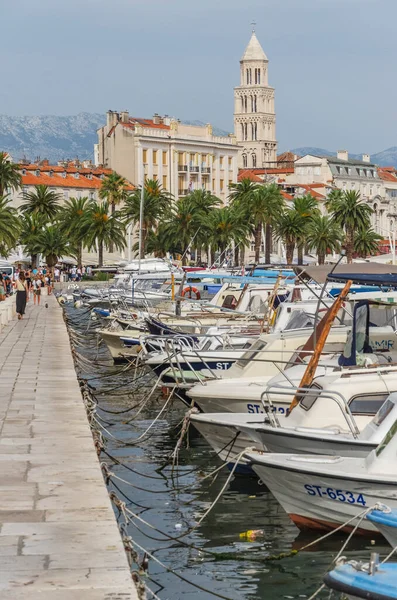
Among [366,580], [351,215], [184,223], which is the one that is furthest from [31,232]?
[366,580]

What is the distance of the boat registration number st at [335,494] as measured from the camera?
48.0 feet

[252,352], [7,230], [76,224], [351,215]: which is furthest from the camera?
[351,215]

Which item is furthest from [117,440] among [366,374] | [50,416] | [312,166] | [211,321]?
[312,166]

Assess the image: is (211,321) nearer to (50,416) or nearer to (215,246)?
(50,416)

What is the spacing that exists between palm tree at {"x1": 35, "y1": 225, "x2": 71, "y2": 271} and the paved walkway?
90.9 m

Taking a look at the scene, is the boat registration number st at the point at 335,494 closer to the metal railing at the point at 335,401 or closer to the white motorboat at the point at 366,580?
the metal railing at the point at 335,401

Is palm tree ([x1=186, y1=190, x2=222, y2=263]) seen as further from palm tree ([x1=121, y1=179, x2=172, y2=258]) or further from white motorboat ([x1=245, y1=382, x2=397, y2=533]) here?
white motorboat ([x1=245, y1=382, x2=397, y2=533])

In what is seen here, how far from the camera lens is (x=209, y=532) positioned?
16969mm

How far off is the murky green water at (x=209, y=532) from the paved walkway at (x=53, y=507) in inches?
49.4

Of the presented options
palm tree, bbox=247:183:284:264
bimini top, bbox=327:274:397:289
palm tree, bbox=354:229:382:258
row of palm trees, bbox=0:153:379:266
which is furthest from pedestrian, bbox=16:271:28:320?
palm tree, bbox=354:229:382:258

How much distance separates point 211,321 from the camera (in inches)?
1527

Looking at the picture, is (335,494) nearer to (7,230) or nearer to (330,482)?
(330,482)

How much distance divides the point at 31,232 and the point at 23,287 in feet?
221

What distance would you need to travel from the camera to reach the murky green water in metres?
14.4
